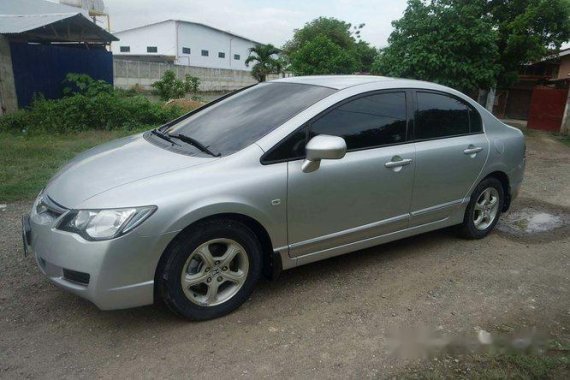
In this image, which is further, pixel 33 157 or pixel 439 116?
pixel 33 157

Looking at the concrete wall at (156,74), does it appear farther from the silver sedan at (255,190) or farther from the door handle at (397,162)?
the door handle at (397,162)

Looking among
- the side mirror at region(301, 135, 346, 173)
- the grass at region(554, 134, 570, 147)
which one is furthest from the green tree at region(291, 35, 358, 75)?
the side mirror at region(301, 135, 346, 173)

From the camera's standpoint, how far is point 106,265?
2668 millimetres

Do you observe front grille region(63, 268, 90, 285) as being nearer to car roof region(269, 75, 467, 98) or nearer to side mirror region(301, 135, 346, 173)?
side mirror region(301, 135, 346, 173)

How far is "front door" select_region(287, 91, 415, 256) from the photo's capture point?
3.33m

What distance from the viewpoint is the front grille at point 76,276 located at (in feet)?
8.91

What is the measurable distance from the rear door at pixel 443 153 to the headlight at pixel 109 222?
7.51 feet

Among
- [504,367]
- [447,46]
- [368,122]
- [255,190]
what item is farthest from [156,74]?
[504,367]

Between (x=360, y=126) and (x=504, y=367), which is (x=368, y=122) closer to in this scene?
(x=360, y=126)

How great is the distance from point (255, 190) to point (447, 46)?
35.4 feet

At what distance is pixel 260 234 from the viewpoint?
324 centimetres

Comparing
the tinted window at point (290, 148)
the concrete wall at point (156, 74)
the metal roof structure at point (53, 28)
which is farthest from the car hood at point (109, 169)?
the concrete wall at point (156, 74)

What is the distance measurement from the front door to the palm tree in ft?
98.1

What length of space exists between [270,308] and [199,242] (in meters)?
0.78
